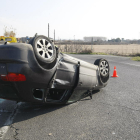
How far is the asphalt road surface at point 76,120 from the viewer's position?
332 cm

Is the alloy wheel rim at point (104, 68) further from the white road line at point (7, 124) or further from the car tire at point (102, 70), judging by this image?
the white road line at point (7, 124)

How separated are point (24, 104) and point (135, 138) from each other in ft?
9.43

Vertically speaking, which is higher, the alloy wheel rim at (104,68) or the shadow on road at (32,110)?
the alloy wheel rim at (104,68)

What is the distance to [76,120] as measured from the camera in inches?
156

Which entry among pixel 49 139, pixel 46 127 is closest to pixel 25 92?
pixel 46 127

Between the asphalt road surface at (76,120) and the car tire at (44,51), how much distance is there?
1138 millimetres

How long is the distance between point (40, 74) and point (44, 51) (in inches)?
18.7

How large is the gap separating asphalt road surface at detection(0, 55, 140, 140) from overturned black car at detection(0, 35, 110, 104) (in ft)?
1.21

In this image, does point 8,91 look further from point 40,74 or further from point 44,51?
point 44,51

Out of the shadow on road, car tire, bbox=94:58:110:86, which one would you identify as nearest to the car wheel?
car tire, bbox=94:58:110:86

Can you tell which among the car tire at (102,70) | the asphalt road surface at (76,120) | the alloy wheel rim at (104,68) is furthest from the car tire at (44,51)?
the alloy wheel rim at (104,68)

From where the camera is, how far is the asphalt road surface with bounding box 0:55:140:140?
3318 millimetres

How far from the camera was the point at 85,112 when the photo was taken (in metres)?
4.41

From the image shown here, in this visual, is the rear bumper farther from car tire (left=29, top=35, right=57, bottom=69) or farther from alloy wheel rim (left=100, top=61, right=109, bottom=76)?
alloy wheel rim (left=100, top=61, right=109, bottom=76)
